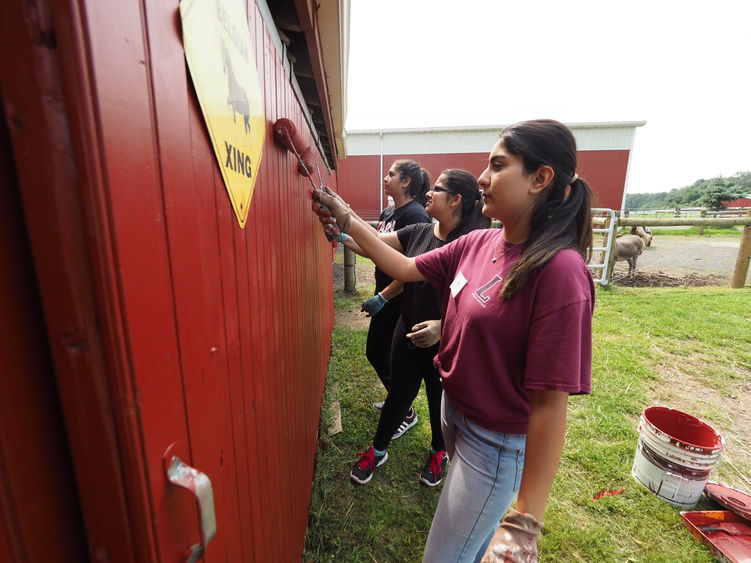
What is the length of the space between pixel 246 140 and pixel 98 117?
2.06 ft

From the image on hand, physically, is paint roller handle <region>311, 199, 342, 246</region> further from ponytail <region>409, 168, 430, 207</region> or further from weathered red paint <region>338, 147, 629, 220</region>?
weathered red paint <region>338, 147, 629, 220</region>

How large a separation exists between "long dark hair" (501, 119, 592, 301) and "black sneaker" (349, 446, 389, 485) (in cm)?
205

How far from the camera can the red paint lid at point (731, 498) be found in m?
2.43

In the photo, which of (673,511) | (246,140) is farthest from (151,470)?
(673,511)

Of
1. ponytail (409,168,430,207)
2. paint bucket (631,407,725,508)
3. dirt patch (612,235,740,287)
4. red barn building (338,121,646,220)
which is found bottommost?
dirt patch (612,235,740,287)

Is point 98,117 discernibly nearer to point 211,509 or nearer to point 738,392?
point 211,509

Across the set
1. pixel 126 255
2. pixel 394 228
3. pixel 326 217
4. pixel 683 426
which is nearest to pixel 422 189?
pixel 394 228

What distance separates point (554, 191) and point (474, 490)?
112cm

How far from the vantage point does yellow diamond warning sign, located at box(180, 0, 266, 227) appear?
2.28ft

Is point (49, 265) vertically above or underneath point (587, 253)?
above

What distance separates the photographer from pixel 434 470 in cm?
275

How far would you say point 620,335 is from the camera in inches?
223

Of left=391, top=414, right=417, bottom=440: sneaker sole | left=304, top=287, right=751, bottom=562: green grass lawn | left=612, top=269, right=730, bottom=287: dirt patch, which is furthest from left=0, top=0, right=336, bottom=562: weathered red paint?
left=612, top=269, right=730, bottom=287: dirt patch

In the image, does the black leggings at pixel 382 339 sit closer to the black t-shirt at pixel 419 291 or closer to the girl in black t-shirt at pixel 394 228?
the girl in black t-shirt at pixel 394 228
